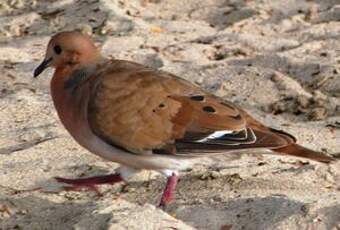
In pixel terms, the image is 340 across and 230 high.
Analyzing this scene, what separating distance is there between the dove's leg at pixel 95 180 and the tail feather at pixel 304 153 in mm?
733

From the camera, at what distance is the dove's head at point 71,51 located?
5.56 metres

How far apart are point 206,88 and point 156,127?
1646 millimetres

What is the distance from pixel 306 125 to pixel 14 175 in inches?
67.0

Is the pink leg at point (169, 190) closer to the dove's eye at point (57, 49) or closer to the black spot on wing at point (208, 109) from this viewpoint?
the black spot on wing at point (208, 109)

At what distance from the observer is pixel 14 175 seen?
18.0 ft

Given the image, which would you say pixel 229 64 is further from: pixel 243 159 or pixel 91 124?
pixel 91 124

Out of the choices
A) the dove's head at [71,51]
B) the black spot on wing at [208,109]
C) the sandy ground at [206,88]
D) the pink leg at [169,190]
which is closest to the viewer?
the sandy ground at [206,88]

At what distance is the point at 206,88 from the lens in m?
6.75

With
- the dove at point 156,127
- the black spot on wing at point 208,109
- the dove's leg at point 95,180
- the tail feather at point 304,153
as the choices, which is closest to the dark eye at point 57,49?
the dove at point 156,127

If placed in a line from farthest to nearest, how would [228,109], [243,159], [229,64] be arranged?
[229,64], [243,159], [228,109]

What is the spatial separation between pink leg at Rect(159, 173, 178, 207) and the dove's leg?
242 mm

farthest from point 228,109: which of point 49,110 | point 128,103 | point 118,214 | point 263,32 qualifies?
point 263,32

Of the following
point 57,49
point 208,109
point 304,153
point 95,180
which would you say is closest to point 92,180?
point 95,180

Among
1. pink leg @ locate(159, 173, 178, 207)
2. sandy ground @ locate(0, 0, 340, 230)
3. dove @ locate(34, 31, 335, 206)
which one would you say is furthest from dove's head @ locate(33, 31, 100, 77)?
pink leg @ locate(159, 173, 178, 207)
